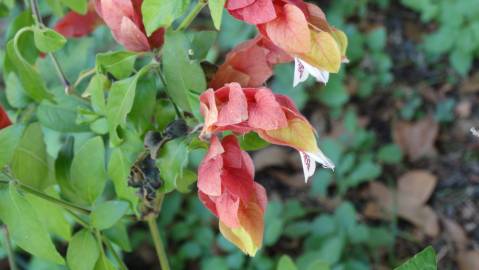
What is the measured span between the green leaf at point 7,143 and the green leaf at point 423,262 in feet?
1.43

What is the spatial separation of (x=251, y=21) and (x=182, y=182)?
9.9 inches

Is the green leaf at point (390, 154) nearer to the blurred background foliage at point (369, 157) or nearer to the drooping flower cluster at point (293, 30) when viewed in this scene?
the blurred background foliage at point (369, 157)

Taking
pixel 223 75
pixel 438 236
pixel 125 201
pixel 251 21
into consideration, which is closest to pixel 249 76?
pixel 223 75

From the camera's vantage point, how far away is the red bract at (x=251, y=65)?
857 millimetres

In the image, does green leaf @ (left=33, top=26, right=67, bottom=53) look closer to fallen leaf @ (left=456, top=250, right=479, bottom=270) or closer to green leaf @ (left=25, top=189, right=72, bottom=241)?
green leaf @ (left=25, top=189, right=72, bottom=241)

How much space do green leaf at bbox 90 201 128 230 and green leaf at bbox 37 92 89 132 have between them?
12 centimetres

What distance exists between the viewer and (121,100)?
2.73 ft

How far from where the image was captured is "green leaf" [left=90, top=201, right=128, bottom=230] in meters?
0.96

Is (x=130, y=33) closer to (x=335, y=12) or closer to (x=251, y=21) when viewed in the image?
(x=251, y=21)

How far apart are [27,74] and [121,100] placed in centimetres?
21

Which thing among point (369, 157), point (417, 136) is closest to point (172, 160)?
point (369, 157)

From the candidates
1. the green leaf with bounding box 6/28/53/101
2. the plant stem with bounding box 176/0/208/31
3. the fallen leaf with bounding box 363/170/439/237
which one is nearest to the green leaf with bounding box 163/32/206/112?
the plant stem with bounding box 176/0/208/31

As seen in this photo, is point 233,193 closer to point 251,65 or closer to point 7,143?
point 251,65

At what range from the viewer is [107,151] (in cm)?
112
